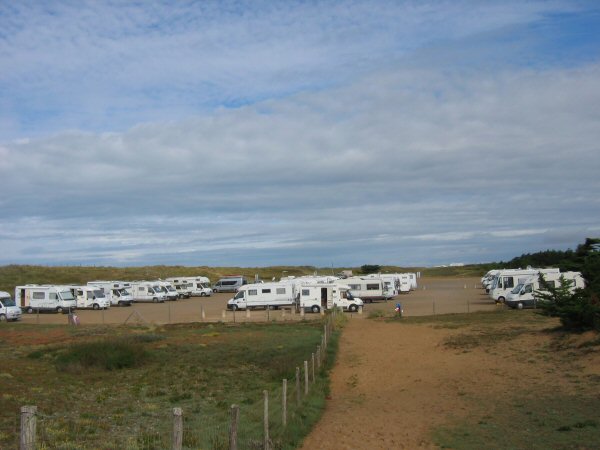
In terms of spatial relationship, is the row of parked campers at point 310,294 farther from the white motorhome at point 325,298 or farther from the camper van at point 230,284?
the camper van at point 230,284

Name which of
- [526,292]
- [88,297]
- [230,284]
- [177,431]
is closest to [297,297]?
[526,292]

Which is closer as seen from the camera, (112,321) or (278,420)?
(278,420)

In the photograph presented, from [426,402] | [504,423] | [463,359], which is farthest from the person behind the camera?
[463,359]

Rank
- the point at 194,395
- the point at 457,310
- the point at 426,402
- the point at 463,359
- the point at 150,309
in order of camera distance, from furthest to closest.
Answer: the point at 150,309 < the point at 457,310 < the point at 463,359 < the point at 194,395 < the point at 426,402

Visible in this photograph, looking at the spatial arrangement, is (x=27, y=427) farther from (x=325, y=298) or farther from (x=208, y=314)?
(x=208, y=314)

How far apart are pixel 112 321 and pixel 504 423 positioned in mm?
35568

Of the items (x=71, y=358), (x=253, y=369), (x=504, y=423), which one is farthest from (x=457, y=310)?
(x=504, y=423)

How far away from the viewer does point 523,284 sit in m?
42.6

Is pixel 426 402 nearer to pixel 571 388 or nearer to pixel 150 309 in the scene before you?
pixel 571 388

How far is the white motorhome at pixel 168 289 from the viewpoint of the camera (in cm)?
6681

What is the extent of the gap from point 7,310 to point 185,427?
37395 mm

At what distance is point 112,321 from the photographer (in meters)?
45.2

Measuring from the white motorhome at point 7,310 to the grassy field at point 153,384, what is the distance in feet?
29.3

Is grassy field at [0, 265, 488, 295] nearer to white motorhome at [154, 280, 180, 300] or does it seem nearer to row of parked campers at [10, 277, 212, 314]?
row of parked campers at [10, 277, 212, 314]
